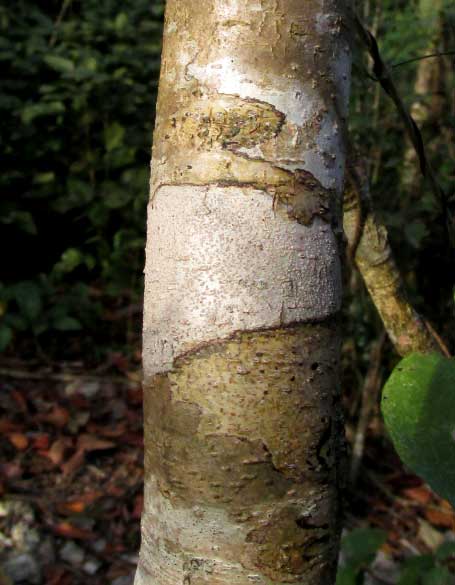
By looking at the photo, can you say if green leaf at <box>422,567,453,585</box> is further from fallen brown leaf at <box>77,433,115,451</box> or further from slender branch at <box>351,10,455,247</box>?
fallen brown leaf at <box>77,433,115,451</box>

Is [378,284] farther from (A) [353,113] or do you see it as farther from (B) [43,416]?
(B) [43,416]

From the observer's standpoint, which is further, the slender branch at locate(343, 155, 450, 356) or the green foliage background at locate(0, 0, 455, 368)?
the green foliage background at locate(0, 0, 455, 368)

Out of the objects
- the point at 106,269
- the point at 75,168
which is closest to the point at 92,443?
the point at 106,269

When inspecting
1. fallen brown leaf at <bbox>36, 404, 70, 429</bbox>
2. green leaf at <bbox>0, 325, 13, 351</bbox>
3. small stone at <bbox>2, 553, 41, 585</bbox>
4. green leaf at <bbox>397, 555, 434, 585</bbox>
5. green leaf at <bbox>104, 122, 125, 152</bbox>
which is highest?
green leaf at <bbox>104, 122, 125, 152</bbox>

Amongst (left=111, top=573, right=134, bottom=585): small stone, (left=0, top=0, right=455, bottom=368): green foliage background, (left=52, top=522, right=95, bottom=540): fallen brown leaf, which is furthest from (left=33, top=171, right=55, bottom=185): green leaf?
(left=111, top=573, right=134, bottom=585): small stone

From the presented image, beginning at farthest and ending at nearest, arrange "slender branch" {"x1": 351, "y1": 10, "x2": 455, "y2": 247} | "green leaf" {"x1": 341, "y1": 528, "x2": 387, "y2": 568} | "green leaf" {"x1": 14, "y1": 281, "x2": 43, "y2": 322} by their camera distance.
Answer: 1. "green leaf" {"x1": 14, "y1": 281, "x2": 43, "y2": 322}
2. "green leaf" {"x1": 341, "y1": 528, "x2": 387, "y2": 568}
3. "slender branch" {"x1": 351, "y1": 10, "x2": 455, "y2": 247}

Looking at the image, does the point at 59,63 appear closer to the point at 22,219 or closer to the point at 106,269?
the point at 22,219

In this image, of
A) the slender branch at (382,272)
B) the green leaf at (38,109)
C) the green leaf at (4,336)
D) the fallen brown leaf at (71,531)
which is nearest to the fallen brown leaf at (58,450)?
the fallen brown leaf at (71,531)
